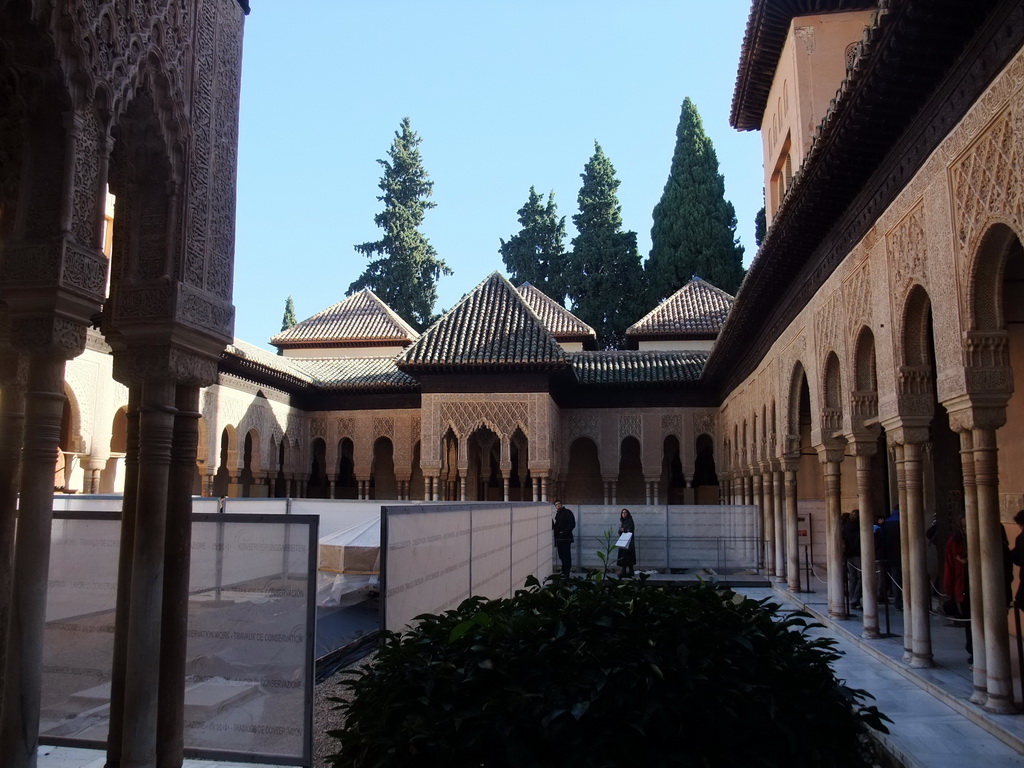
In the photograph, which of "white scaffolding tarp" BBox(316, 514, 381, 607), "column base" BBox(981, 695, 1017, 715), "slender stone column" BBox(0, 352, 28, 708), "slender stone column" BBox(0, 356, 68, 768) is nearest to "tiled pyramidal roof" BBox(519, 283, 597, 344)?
"white scaffolding tarp" BBox(316, 514, 381, 607)

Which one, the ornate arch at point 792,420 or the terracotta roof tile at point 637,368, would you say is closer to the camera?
the ornate arch at point 792,420

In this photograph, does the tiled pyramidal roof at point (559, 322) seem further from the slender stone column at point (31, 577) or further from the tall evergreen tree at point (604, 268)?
the slender stone column at point (31, 577)

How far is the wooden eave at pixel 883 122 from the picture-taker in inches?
252

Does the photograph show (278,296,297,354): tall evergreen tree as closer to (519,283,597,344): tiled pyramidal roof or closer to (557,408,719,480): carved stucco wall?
(519,283,597,344): tiled pyramidal roof

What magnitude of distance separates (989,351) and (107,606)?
6.75m

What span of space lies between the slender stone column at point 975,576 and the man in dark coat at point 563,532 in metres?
11.8

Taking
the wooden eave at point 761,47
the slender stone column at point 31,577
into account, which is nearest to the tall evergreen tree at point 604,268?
the wooden eave at point 761,47

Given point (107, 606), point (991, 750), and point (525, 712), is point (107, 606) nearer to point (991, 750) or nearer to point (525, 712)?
point (525, 712)

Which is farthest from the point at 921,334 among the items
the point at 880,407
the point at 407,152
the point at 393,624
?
the point at 407,152

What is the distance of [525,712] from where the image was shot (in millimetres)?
2959

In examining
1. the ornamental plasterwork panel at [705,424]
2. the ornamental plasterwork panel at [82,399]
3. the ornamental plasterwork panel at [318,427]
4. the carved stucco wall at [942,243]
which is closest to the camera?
the carved stucco wall at [942,243]

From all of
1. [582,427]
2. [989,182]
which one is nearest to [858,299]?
[989,182]

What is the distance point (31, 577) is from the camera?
4090 mm

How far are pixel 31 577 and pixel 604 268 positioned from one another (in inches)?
1575
